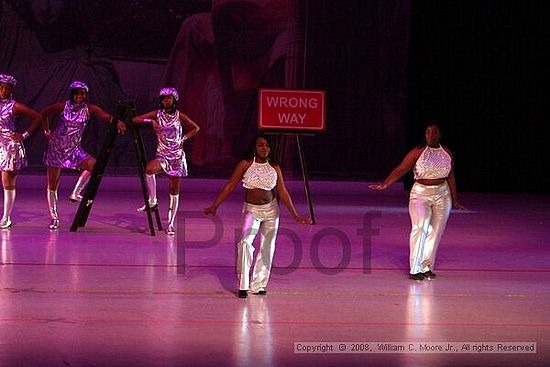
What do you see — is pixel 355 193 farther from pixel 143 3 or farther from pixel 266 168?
pixel 266 168

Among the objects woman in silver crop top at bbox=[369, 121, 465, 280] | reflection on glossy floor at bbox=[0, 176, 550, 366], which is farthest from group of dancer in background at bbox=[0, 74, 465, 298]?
reflection on glossy floor at bbox=[0, 176, 550, 366]

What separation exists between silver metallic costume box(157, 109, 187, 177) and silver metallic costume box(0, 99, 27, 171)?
199 cm

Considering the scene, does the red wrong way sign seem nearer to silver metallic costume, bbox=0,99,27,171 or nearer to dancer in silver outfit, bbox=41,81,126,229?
dancer in silver outfit, bbox=41,81,126,229

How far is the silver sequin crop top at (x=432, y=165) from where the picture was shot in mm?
11594

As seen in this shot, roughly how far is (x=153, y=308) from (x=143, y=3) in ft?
48.0

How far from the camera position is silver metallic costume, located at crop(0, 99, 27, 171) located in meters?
15.0

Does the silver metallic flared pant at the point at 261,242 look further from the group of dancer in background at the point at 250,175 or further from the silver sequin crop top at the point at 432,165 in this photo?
the silver sequin crop top at the point at 432,165

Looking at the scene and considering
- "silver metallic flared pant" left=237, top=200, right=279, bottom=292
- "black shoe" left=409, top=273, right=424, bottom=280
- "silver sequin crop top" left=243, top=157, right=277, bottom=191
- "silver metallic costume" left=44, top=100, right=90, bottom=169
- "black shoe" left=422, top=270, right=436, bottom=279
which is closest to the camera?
"silver metallic flared pant" left=237, top=200, right=279, bottom=292

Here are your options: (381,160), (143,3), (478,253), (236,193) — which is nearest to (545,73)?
(381,160)

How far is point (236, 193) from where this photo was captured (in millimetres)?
23703

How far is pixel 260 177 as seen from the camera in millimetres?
10352

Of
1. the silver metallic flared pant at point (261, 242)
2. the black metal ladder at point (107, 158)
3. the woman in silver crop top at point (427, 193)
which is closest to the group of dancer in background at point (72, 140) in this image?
the black metal ladder at point (107, 158)

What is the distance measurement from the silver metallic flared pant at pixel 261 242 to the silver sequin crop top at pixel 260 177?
0.18 m

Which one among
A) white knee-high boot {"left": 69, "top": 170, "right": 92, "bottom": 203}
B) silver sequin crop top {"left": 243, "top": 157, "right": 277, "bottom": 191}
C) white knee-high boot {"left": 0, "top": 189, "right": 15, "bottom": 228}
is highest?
silver sequin crop top {"left": 243, "top": 157, "right": 277, "bottom": 191}
